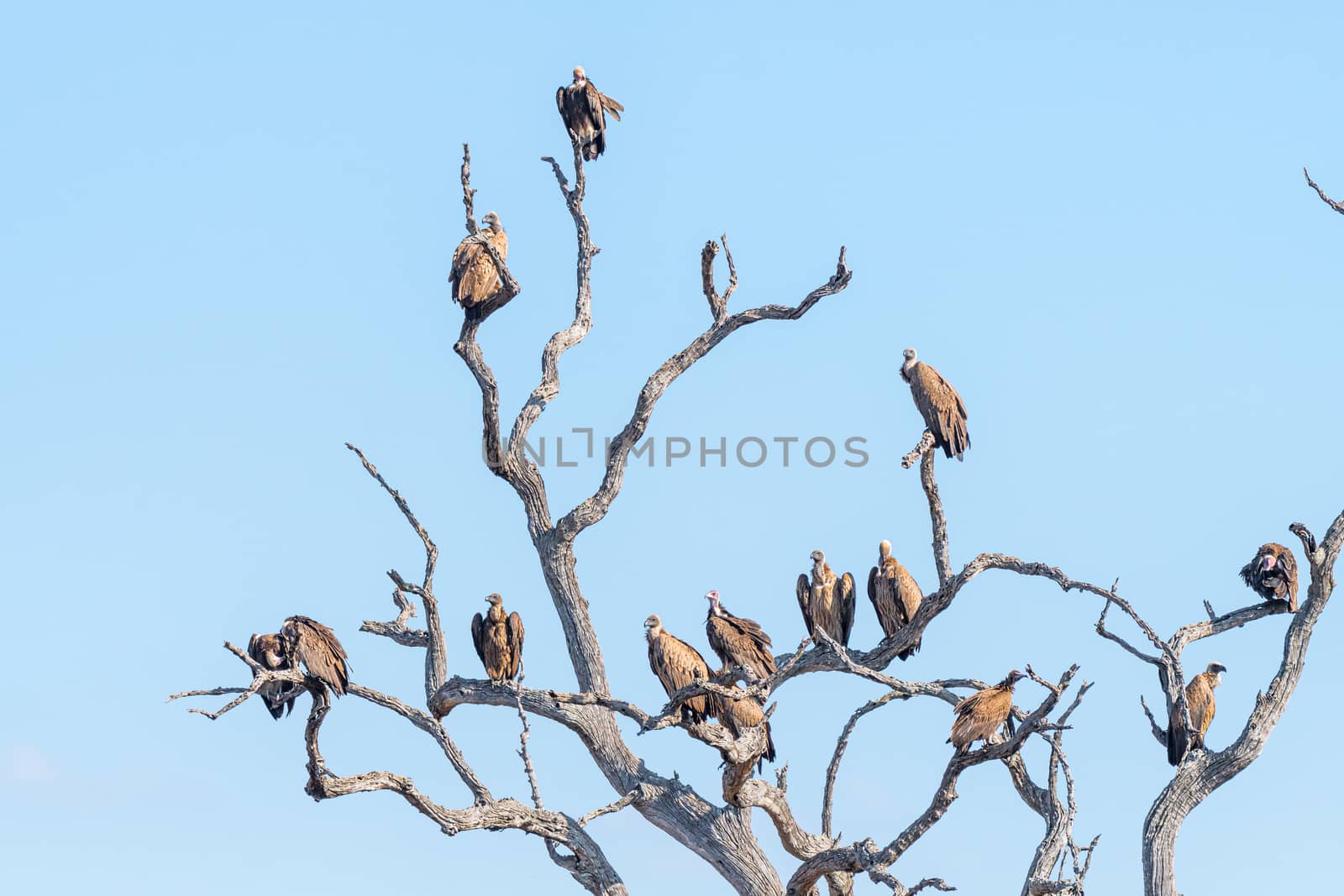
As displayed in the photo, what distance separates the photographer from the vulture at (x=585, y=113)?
13289 millimetres

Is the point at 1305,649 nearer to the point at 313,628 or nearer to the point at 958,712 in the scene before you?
the point at 958,712

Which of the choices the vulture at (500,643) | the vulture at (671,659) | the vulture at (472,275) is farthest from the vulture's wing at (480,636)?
the vulture at (472,275)

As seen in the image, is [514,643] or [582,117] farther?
[582,117]

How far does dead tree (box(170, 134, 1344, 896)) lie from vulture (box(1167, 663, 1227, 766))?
36cm

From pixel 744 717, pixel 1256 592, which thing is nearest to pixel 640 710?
pixel 744 717

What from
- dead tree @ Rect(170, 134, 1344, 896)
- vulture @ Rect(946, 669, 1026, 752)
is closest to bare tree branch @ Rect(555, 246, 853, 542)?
dead tree @ Rect(170, 134, 1344, 896)

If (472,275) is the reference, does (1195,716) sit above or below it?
below

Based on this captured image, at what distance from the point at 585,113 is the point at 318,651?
4.80 metres

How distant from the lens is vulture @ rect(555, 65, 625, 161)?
13289 mm

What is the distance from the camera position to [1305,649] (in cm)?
1105

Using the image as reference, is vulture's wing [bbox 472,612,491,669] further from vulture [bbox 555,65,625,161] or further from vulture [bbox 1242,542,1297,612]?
vulture [bbox 1242,542,1297,612]

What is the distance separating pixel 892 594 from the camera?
12430mm

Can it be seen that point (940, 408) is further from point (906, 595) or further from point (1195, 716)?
point (1195, 716)

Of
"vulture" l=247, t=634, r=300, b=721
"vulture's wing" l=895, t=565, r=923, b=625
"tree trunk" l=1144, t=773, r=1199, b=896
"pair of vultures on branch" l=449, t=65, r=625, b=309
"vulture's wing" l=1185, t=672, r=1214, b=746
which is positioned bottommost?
"tree trunk" l=1144, t=773, r=1199, b=896
